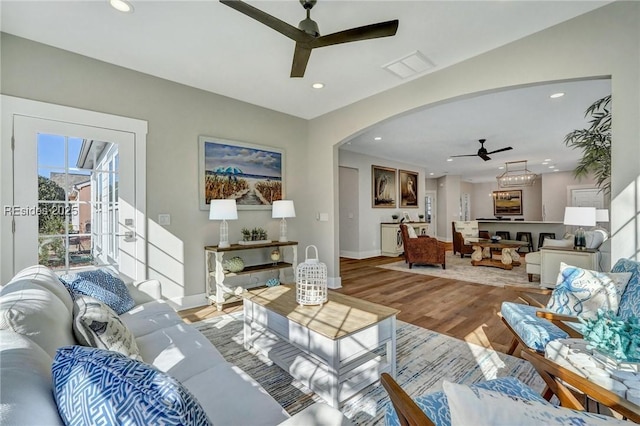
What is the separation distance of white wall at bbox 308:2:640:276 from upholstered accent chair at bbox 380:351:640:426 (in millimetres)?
1707

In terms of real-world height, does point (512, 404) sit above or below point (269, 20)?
below

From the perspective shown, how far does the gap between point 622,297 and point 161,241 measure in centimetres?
434

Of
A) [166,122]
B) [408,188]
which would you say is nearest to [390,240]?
[408,188]

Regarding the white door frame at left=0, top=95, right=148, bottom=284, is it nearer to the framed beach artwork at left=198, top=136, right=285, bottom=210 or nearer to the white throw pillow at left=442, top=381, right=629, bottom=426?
the framed beach artwork at left=198, top=136, right=285, bottom=210

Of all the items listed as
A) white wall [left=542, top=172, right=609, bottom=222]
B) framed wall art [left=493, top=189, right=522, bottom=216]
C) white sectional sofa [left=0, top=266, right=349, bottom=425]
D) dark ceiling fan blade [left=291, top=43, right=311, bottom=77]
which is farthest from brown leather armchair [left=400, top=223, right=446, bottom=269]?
framed wall art [left=493, top=189, right=522, bottom=216]

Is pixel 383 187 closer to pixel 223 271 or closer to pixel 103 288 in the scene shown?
pixel 223 271

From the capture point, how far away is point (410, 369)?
2135mm

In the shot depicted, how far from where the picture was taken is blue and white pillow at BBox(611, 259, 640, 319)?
5.97 ft

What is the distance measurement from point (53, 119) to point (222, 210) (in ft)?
6.07

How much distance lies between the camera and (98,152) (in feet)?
10.1

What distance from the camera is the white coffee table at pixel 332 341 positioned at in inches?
67.5

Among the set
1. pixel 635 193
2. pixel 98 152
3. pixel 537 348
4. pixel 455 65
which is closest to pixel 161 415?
pixel 537 348

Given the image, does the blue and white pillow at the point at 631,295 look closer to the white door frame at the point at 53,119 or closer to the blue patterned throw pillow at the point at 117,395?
the blue patterned throw pillow at the point at 117,395

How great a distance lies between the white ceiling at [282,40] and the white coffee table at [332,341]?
7.97ft
